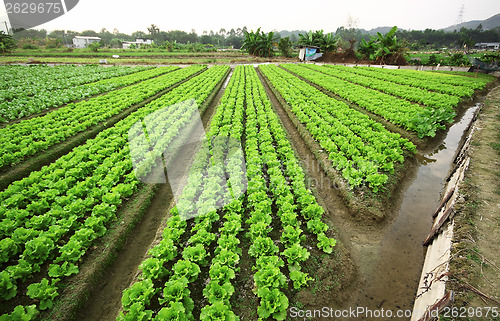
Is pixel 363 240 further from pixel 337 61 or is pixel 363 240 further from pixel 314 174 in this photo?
pixel 337 61

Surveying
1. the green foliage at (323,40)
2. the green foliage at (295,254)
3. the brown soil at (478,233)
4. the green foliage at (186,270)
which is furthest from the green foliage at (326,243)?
the green foliage at (323,40)

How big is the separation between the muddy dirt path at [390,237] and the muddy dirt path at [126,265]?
14.7ft

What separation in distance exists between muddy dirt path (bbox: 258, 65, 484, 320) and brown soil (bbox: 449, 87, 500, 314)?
1042 millimetres

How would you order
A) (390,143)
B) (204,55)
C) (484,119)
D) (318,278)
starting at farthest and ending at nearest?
1. (204,55)
2. (484,119)
3. (390,143)
4. (318,278)

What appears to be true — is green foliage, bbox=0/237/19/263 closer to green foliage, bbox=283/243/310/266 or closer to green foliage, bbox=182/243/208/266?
green foliage, bbox=182/243/208/266

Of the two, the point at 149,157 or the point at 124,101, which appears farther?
the point at 124,101

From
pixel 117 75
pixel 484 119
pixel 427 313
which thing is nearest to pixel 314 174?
pixel 427 313

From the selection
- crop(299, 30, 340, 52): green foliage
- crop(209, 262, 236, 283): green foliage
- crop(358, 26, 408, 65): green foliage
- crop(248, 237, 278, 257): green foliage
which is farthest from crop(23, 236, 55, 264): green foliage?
crop(299, 30, 340, 52): green foliage

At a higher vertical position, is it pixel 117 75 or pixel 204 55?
pixel 204 55

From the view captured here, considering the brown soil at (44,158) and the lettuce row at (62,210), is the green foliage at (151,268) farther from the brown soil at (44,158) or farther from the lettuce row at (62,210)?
the brown soil at (44,158)

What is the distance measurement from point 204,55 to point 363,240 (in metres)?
68.3

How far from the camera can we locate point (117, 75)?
Result: 31.6m

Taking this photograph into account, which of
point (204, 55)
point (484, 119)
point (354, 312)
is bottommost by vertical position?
point (354, 312)

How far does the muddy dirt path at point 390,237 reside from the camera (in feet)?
17.1
